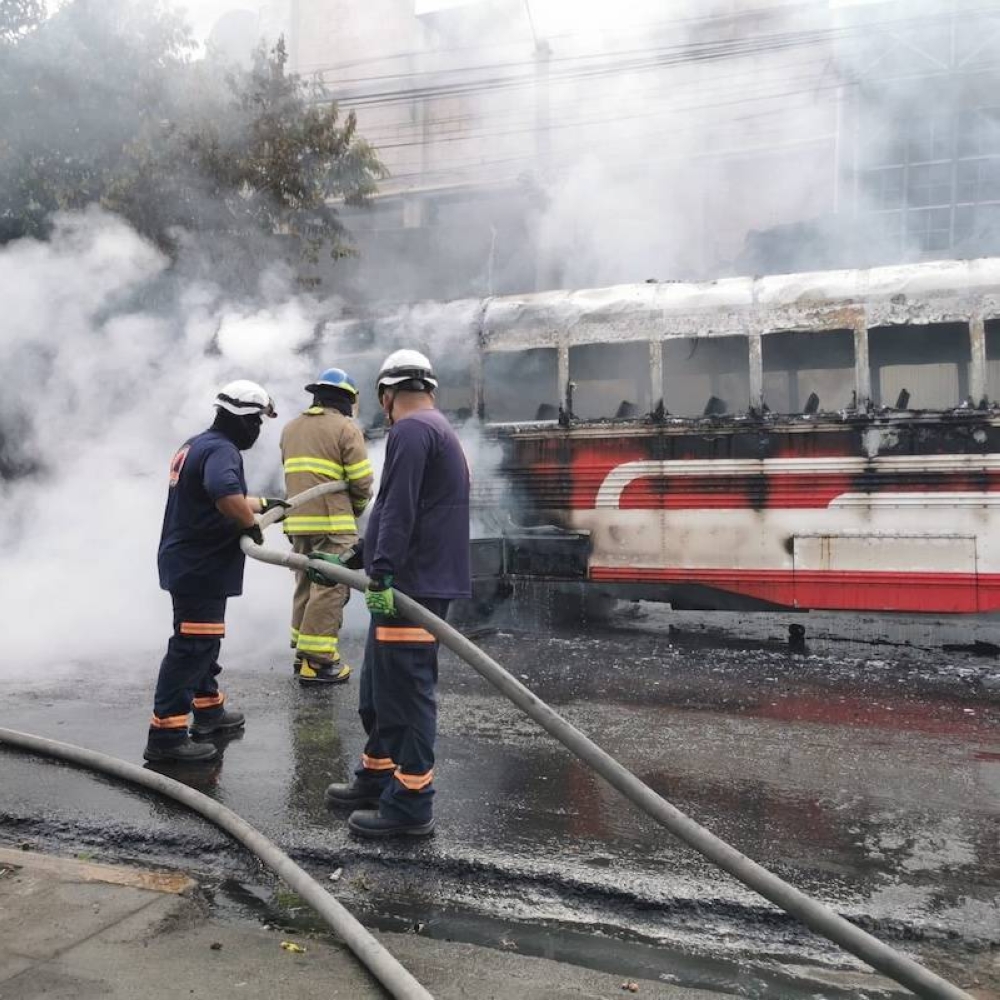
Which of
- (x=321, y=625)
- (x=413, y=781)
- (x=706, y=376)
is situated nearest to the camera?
(x=413, y=781)

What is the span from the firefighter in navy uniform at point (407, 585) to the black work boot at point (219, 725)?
1.27 metres

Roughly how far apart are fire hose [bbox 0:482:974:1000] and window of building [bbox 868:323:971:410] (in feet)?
16.4

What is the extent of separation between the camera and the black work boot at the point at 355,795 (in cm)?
406

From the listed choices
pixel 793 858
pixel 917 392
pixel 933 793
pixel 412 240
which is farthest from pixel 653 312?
pixel 412 240

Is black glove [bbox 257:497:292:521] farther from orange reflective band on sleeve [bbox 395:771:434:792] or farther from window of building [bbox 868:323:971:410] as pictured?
window of building [bbox 868:323:971:410]

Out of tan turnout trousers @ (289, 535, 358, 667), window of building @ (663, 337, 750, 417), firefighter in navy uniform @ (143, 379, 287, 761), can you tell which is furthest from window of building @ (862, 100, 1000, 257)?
firefighter in navy uniform @ (143, 379, 287, 761)

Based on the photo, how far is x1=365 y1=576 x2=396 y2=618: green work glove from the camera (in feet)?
11.9

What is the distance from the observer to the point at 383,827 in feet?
12.2

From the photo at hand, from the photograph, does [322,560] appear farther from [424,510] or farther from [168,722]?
[168,722]

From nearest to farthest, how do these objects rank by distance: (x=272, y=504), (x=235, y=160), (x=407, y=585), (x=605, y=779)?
(x=605, y=779) < (x=407, y=585) < (x=272, y=504) < (x=235, y=160)

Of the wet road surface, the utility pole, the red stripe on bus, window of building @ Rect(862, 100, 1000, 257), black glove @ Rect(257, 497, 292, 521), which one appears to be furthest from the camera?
the utility pole

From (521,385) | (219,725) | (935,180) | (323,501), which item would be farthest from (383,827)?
(935,180)

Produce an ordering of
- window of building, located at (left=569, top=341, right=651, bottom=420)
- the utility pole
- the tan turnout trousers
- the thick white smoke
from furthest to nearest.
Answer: the utility pole, the thick white smoke, window of building, located at (left=569, top=341, right=651, bottom=420), the tan turnout trousers

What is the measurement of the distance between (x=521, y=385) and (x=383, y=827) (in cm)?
527
